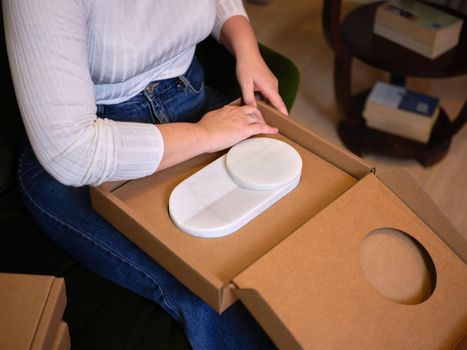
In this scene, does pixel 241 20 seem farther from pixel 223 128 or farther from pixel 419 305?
pixel 419 305

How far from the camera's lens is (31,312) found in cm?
81

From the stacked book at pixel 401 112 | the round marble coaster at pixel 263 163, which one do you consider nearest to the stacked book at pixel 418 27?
the stacked book at pixel 401 112

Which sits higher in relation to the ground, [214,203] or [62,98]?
[62,98]

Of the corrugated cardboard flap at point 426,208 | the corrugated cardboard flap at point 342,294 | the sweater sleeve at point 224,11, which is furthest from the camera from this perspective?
the sweater sleeve at point 224,11

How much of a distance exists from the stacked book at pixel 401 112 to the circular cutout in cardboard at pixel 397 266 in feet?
3.43

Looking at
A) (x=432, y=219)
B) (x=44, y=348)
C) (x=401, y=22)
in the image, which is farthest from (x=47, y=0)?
(x=401, y=22)

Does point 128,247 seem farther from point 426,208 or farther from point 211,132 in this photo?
point 426,208

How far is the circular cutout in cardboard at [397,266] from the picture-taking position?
0.80 metres

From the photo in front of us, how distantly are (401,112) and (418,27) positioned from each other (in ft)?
0.89

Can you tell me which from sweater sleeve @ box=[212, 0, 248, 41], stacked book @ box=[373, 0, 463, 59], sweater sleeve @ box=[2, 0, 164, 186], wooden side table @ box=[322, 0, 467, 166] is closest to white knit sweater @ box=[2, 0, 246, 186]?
sweater sleeve @ box=[2, 0, 164, 186]

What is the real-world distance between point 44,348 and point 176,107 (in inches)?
21.1

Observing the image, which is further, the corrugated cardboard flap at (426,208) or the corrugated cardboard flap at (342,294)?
the corrugated cardboard flap at (426,208)

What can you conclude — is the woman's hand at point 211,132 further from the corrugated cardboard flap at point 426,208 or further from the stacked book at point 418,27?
the stacked book at point 418,27

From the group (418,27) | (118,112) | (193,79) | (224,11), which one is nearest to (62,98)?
(118,112)
